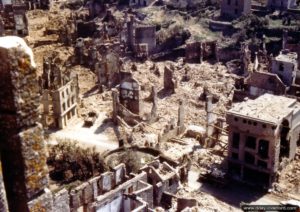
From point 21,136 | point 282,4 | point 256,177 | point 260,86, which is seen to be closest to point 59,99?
point 256,177

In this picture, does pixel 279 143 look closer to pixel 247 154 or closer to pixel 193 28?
pixel 247 154

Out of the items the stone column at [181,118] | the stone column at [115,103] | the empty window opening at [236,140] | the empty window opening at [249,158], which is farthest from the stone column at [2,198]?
the stone column at [115,103]

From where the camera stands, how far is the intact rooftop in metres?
31.2

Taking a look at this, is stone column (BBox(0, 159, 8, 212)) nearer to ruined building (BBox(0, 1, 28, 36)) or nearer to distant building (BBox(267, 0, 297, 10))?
ruined building (BBox(0, 1, 28, 36))

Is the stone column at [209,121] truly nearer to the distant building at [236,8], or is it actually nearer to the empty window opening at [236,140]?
the empty window opening at [236,140]

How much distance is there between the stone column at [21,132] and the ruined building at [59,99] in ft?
103

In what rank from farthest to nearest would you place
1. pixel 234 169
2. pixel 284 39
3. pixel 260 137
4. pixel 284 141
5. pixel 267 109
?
1. pixel 284 39
2. pixel 284 141
3. pixel 234 169
4. pixel 267 109
5. pixel 260 137

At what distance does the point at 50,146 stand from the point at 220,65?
82.2ft

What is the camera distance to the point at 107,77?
153ft

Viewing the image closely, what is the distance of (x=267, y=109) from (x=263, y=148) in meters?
2.77

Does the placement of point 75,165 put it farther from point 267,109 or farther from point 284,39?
point 284,39

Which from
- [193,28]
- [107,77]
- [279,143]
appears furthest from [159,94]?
[193,28]

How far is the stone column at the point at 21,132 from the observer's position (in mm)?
6119

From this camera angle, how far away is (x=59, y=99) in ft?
124
